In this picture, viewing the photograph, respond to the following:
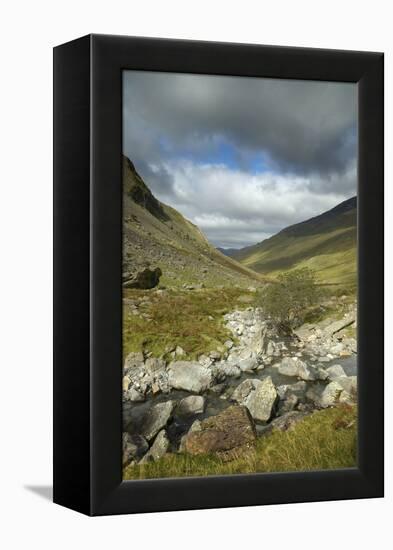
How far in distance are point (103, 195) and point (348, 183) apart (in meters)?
2.06

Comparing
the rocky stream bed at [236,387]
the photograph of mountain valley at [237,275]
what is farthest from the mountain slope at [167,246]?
the rocky stream bed at [236,387]

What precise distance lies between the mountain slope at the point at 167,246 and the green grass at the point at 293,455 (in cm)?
124

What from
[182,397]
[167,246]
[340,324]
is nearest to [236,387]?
[182,397]

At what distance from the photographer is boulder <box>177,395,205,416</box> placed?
809 cm

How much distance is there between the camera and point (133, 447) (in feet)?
26.1

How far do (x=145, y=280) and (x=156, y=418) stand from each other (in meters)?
1.03

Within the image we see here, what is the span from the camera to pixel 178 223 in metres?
8.18

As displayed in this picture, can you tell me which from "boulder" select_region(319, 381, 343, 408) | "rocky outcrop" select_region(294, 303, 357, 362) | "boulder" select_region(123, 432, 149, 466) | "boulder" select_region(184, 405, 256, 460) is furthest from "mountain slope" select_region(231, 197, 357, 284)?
"boulder" select_region(123, 432, 149, 466)

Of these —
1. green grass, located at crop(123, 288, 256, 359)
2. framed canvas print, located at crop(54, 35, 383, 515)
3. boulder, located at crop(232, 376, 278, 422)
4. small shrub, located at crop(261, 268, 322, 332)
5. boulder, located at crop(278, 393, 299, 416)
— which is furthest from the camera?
small shrub, located at crop(261, 268, 322, 332)

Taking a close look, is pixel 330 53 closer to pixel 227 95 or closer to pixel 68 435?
pixel 227 95

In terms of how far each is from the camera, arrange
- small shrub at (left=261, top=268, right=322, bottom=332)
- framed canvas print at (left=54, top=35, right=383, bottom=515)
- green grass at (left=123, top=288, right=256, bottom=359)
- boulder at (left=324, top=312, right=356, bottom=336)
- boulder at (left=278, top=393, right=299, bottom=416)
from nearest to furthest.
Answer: framed canvas print at (left=54, top=35, right=383, bottom=515) < green grass at (left=123, top=288, right=256, bottom=359) < boulder at (left=278, top=393, right=299, bottom=416) < small shrub at (left=261, top=268, right=322, bottom=332) < boulder at (left=324, top=312, right=356, bottom=336)

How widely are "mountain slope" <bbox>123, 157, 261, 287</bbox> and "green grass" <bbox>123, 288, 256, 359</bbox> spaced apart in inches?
4.4

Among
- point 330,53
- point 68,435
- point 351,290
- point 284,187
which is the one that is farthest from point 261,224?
point 68,435

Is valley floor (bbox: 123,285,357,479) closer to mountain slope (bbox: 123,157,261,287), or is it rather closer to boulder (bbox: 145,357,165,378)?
boulder (bbox: 145,357,165,378)
